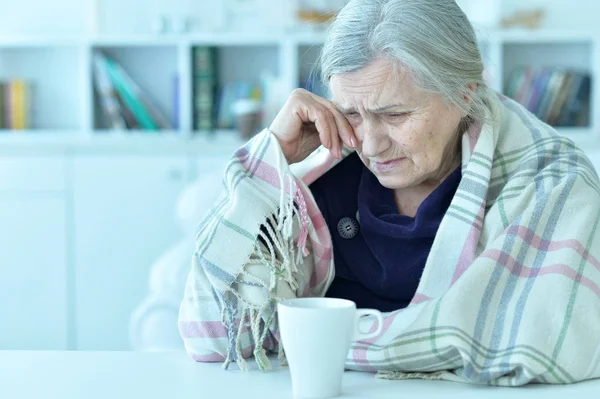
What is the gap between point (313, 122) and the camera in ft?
4.57

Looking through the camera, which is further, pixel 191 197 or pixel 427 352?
pixel 191 197

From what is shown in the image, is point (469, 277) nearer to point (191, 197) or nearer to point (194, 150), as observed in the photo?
point (191, 197)

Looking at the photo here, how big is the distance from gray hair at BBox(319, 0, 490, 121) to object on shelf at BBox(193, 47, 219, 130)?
268cm

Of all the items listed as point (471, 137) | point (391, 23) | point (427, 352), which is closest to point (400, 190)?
point (471, 137)

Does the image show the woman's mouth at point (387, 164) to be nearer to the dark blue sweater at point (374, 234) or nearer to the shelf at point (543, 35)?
the dark blue sweater at point (374, 234)

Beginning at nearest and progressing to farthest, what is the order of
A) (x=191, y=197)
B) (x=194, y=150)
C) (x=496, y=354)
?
(x=496, y=354), (x=191, y=197), (x=194, y=150)

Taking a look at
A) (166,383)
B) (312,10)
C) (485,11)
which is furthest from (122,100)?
(166,383)

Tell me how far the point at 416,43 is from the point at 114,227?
259cm

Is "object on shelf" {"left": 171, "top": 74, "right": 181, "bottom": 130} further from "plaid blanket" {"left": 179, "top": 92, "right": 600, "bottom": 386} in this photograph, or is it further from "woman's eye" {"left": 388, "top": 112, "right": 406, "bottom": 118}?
"woman's eye" {"left": 388, "top": 112, "right": 406, "bottom": 118}

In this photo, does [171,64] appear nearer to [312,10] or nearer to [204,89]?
[204,89]

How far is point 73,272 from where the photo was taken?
3.70 metres

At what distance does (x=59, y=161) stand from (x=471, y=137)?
8.60ft

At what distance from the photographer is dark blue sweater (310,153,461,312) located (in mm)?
1388

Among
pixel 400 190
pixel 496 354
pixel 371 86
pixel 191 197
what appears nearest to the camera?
pixel 496 354
